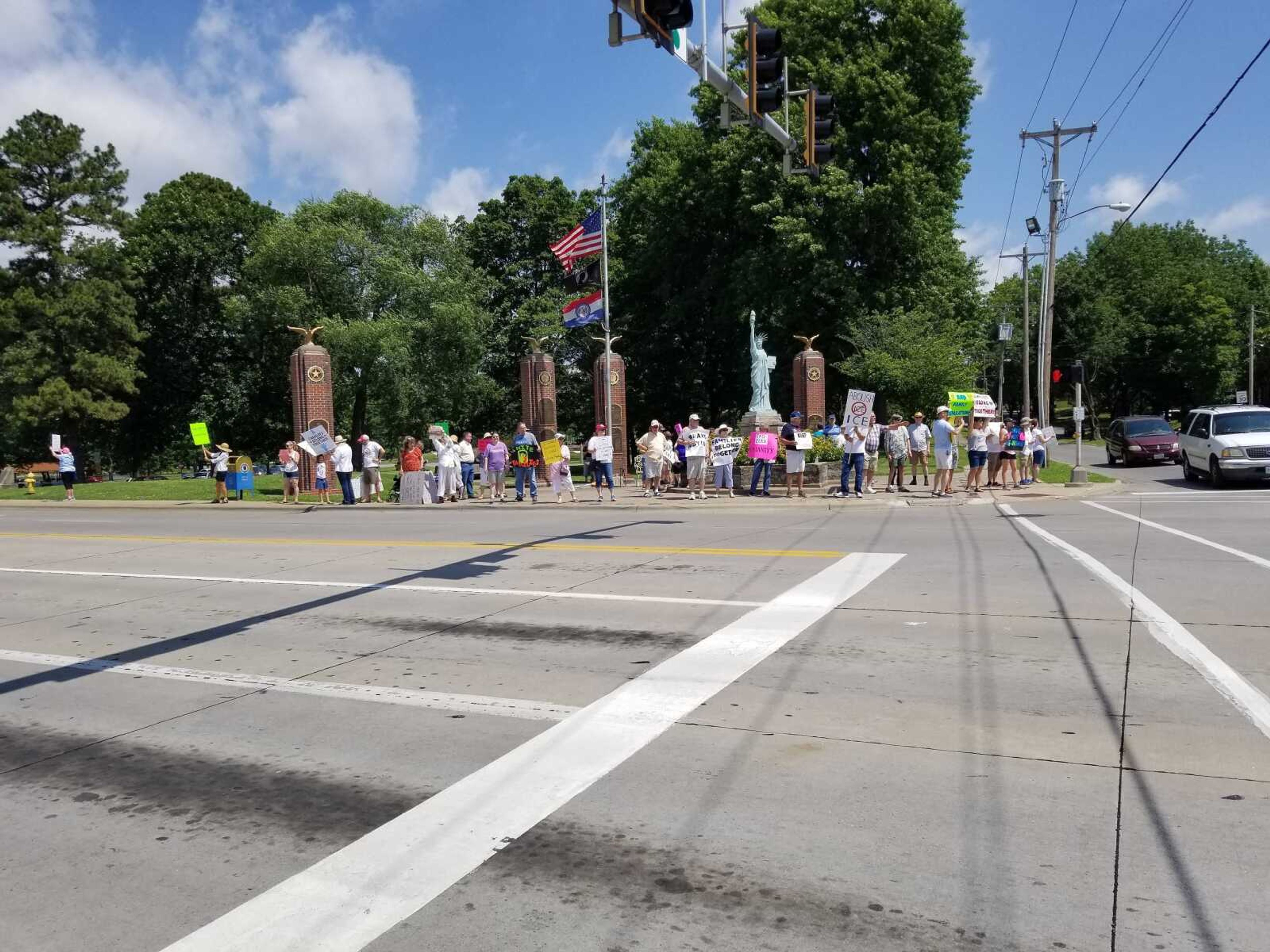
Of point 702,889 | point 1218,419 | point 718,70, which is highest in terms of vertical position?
point 718,70

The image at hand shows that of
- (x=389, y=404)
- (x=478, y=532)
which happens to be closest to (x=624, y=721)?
(x=478, y=532)

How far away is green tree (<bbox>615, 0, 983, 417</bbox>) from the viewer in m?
36.2

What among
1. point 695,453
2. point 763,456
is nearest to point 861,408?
point 763,456

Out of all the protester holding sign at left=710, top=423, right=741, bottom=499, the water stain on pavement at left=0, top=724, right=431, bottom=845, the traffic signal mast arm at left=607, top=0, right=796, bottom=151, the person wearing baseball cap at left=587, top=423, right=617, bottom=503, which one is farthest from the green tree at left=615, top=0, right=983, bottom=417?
the water stain on pavement at left=0, top=724, right=431, bottom=845

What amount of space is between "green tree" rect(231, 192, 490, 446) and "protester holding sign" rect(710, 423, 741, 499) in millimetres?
24266

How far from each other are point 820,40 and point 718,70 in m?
30.3

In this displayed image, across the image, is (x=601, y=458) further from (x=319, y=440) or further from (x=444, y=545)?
(x=444, y=545)

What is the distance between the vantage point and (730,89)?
10.7 meters

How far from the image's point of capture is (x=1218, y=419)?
2205cm

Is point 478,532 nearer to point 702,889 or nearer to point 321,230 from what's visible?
point 702,889

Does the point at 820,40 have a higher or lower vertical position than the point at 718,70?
higher

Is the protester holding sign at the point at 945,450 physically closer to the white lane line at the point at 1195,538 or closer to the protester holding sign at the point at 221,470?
the white lane line at the point at 1195,538

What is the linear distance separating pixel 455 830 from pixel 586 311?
2462cm

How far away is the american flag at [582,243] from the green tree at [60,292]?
88.3 feet
